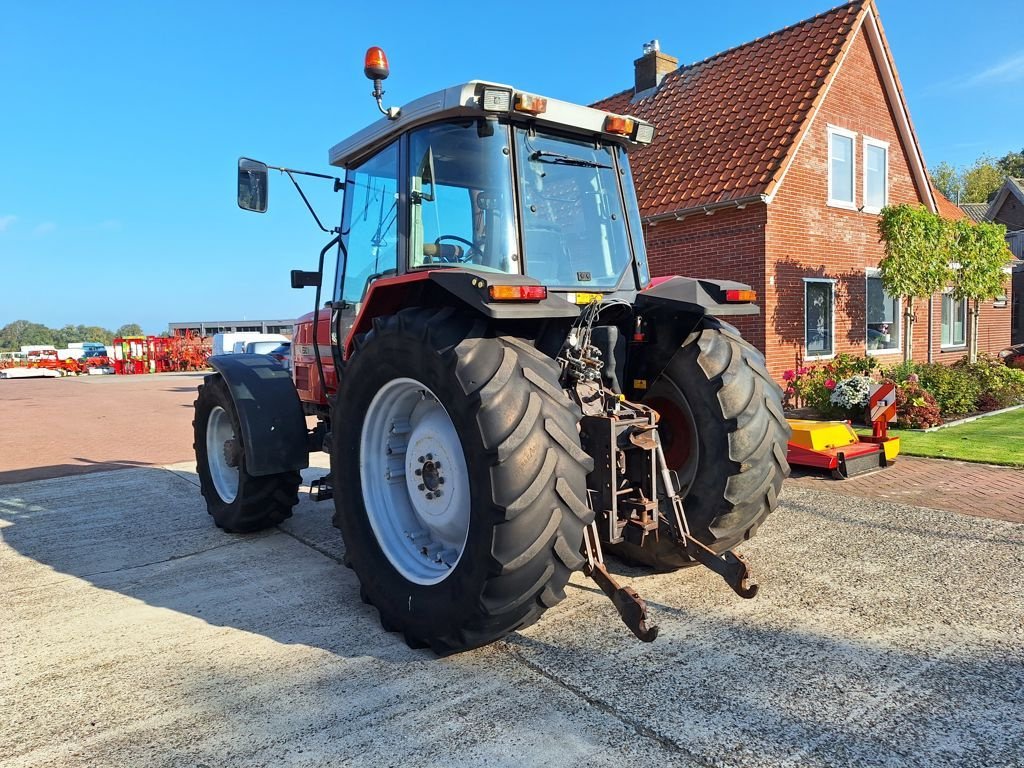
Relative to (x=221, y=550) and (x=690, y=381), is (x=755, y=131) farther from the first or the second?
(x=221, y=550)

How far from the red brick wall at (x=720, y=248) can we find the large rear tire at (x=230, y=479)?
777 cm

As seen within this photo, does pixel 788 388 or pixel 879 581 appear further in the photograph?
pixel 788 388

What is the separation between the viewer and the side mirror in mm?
4258

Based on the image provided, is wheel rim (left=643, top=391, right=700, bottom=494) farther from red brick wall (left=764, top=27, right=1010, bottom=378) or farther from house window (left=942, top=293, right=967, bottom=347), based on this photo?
house window (left=942, top=293, right=967, bottom=347)

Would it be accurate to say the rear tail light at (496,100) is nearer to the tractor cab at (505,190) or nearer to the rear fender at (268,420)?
the tractor cab at (505,190)

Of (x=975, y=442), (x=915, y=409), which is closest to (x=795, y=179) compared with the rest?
(x=915, y=409)

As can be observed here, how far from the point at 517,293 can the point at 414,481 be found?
Result: 1.15 m

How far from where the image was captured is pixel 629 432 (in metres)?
3.31

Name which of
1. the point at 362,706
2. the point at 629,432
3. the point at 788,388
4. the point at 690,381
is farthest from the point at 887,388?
the point at 362,706

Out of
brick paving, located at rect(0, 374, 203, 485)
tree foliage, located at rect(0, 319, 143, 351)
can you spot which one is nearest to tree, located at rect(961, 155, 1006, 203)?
brick paving, located at rect(0, 374, 203, 485)

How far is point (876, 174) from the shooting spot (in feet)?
43.3

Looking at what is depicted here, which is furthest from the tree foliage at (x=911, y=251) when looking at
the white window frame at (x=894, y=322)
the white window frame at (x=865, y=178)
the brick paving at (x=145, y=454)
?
the brick paving at (x=145, y=454)

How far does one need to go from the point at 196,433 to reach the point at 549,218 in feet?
11.5

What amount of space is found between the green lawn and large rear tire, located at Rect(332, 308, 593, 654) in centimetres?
600
